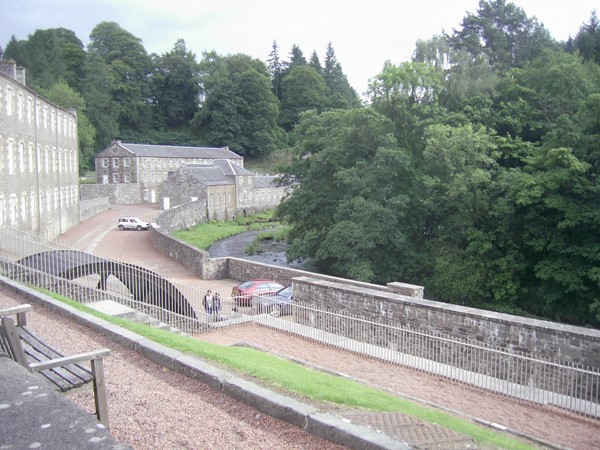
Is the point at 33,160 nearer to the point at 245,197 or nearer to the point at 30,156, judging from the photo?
the point at 30,156

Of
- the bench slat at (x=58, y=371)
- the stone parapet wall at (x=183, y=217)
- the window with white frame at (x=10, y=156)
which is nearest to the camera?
the bench slat at (x=58, y=371)

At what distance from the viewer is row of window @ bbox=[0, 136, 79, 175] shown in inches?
1114

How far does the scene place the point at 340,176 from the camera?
3188cm

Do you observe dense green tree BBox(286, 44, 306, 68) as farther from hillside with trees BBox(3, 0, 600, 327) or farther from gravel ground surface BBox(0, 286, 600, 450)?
gravel ground surface BBox(0, 286, 600, 450)

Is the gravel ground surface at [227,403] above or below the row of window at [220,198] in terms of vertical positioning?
below

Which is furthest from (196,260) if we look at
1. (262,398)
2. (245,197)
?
(245,197)

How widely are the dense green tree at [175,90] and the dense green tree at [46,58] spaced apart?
1411 centimetres

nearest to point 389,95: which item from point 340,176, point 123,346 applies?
point 340,176

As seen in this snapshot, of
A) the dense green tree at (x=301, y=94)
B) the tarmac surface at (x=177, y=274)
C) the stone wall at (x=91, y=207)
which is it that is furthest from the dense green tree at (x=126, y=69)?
the stone wall at (x=91, y=207)

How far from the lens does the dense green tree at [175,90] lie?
100m

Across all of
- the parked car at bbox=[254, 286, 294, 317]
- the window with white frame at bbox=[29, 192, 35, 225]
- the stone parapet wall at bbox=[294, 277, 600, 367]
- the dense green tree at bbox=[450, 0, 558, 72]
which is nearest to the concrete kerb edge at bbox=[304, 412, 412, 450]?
the stone parapet wall at bbox=[294, 277, 600, 367]

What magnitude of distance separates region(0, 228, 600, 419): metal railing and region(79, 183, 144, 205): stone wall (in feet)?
153

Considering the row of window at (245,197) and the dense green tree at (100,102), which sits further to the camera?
the dense green tree at (100,102)

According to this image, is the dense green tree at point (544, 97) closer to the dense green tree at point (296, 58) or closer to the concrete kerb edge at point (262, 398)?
the concrete kerb edge at point (262, 398)
